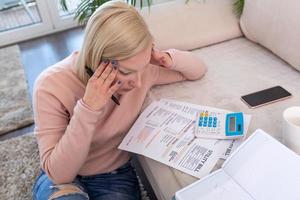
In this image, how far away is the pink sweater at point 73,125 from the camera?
0.92 m

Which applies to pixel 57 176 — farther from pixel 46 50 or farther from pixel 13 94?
pixel 46 50

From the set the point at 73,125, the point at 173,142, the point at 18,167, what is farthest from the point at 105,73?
the point at 18,167

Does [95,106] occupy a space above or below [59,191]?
above

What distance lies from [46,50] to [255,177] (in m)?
2.21

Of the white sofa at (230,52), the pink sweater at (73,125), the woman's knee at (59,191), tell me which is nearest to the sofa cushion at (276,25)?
the white sofa at (230,52)

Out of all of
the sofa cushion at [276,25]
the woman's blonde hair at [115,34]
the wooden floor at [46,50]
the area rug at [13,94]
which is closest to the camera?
the woman's blonde hair at [115,34]

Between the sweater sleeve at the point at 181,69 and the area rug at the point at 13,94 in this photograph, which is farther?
the area rug at the point at 13,94

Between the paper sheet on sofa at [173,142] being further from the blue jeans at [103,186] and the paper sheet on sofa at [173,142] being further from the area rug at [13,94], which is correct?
the area rug at [13,94]

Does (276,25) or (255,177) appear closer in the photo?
(255,177)

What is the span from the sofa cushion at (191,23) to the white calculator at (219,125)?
48 centimetres

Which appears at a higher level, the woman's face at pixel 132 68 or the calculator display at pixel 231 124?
the woman's face at pixel 132 68

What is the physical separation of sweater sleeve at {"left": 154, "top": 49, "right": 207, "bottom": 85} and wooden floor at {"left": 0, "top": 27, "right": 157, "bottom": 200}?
4.09ft

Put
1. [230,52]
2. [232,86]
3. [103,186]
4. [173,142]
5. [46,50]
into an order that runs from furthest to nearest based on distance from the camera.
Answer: [46,50], [230,52], [232,86], [103,186], [173,142]

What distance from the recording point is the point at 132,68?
905 mm
